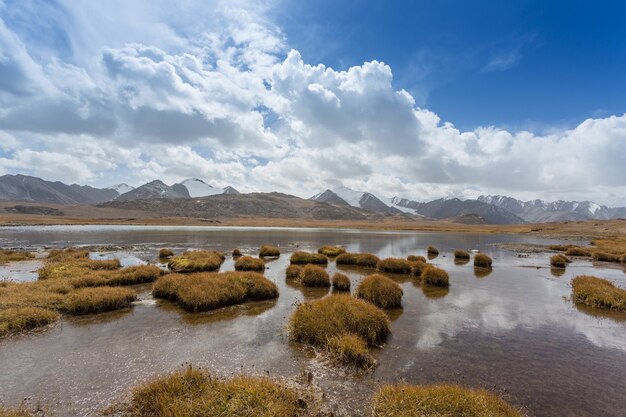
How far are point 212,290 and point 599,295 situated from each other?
Answer: 27.2m

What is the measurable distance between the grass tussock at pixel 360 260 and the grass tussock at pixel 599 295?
19166mm

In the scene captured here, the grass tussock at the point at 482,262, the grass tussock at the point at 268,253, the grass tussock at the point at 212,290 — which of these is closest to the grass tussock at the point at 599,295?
the grass tussock at the point at 482,262

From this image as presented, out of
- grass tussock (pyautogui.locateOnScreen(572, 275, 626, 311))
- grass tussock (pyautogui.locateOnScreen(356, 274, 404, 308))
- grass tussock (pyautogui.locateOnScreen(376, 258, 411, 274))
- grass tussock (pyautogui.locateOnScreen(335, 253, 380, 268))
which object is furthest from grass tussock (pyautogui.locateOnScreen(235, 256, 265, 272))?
grass tussock (pyautogui.locateOnScreen(572, 275, 626, 311))

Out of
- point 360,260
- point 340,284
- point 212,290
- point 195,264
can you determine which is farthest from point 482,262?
point 212,290

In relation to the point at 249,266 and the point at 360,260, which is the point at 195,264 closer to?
the point at 249,266

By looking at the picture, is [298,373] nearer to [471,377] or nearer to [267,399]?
[267,399]

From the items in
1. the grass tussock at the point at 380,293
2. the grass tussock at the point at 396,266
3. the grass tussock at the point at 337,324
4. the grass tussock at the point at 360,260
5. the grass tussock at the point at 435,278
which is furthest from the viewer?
the grass tussock at the point at 360,260

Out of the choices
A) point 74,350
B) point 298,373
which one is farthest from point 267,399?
point 74,350

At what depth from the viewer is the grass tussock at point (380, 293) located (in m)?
21.4

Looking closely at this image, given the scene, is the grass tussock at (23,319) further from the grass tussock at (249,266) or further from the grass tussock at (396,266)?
the grass tussock at (396,266)

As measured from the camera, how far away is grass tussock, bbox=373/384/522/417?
8.64 metres

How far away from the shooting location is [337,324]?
1523cm

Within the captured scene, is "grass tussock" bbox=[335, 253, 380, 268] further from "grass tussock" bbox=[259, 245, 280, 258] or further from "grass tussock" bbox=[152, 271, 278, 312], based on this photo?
"grass tussock" bbox=[152, 271, 278, 312]

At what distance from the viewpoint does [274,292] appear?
23.6m
